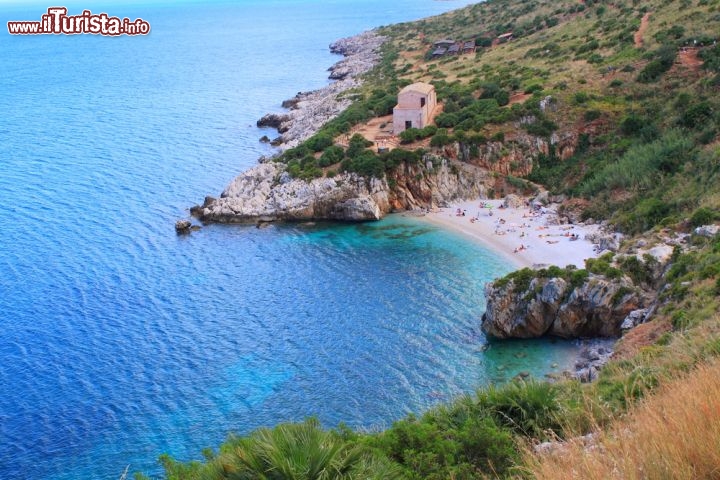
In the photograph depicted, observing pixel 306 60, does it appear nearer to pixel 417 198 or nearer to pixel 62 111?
pixel 62 111

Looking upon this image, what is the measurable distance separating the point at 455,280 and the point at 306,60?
114m

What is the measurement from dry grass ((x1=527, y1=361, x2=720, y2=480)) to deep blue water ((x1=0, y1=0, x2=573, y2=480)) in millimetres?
22224

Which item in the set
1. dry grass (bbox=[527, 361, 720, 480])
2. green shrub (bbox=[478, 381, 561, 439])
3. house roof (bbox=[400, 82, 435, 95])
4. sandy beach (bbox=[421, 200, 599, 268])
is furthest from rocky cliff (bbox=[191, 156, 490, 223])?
dry grass (bbox=[527, 361, 720, 480])

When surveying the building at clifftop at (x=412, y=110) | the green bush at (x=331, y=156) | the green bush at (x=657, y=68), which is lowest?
the green bush at (x=331, y=156)

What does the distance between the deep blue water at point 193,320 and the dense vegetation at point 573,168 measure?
555cm

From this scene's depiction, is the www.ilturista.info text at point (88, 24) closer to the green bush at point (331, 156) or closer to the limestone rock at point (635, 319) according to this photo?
the green bush at point (331, 156)

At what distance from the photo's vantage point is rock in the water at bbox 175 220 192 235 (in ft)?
183

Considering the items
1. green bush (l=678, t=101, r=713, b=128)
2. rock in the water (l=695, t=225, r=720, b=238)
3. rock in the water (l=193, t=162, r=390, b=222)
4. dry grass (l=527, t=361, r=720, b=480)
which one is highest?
green bush (l=678, t=101, r=713, b=128)

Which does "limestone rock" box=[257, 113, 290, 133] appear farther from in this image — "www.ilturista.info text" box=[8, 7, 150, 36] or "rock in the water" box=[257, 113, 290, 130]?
"www.ilturista.info text" box=[8, 7, 150, 36]

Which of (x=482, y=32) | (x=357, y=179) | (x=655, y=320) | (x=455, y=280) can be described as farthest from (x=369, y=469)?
(x=482, y=32)

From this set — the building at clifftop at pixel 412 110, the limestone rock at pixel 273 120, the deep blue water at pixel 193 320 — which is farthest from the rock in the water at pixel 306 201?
the limestone rock at pixel 273 120

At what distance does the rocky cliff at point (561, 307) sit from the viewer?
3316 centimetres

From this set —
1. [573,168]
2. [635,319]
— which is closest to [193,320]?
[635,319]

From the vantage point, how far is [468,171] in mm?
56750
